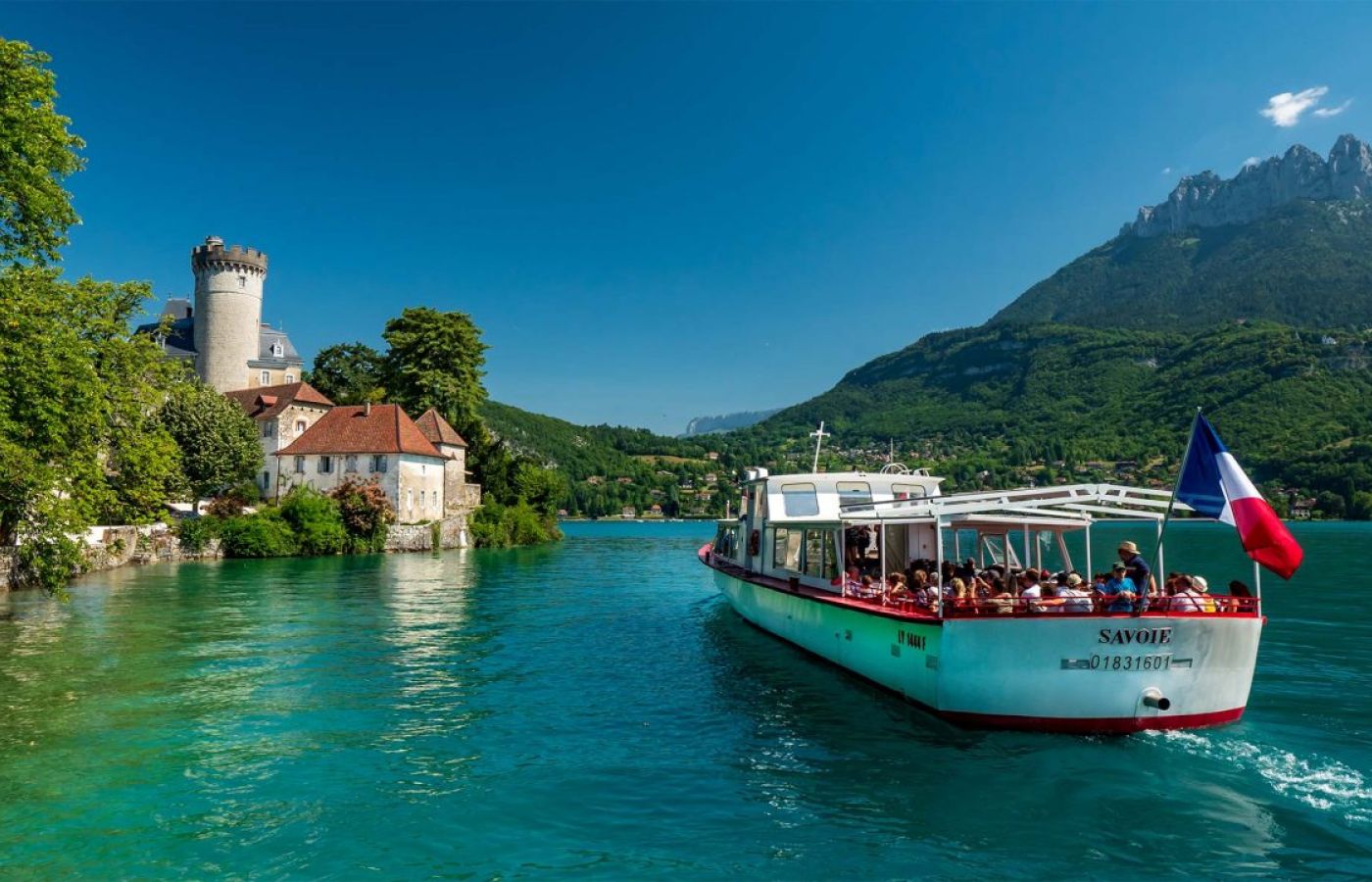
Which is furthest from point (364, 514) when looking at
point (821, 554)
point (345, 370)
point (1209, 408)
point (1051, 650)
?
point (1209, 408)

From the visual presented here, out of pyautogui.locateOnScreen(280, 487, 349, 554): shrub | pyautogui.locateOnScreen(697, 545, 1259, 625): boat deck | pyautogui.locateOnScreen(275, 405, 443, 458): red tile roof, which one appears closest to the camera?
pyautogui.locateOnScreen(697, 545, 1259, 625): boat deck

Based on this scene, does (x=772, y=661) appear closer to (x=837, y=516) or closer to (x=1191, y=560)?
(x=837, y=516)

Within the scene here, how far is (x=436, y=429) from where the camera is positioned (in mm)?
66250

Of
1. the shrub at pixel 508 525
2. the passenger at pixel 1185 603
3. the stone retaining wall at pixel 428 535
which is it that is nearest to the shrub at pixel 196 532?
the stone retaining wall at pixel 428 535

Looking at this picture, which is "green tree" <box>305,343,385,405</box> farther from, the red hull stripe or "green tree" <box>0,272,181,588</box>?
the red hull stripe

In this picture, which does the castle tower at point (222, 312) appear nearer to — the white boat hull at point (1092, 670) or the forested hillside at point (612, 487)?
the white boat hull at point (1092, 670)

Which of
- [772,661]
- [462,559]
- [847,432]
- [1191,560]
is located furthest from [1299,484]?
[772,661]

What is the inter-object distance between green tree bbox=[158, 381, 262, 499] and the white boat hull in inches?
2036

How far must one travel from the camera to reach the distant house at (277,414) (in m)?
64.6

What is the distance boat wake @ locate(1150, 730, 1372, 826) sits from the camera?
10688 millimetres

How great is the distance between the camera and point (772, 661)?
2038cm

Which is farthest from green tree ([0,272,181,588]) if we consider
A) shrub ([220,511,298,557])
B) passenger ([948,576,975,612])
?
shrub ([220,511,298,557])

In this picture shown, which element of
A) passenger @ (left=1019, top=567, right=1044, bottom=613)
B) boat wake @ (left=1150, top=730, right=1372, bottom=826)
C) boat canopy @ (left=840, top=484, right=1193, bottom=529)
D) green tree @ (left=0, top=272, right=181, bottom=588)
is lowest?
boat wake @ (left=1150, top=730, right=1372, bottom=826)

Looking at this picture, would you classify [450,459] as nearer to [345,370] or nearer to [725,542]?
[345,370]
